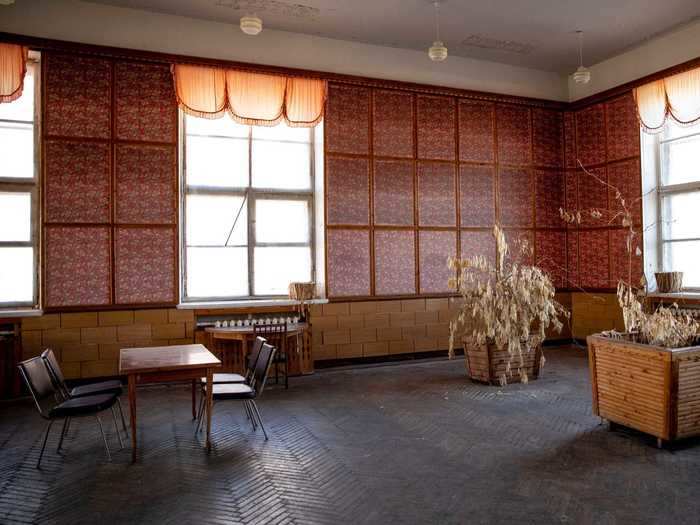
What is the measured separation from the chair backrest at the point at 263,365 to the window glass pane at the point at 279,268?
3111mm

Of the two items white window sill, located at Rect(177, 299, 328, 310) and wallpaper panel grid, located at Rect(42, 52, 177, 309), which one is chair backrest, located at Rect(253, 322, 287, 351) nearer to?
white window sill, located at Rect(177, 299, 328, 310)

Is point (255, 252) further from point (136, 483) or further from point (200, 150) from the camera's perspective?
point (136, 483)

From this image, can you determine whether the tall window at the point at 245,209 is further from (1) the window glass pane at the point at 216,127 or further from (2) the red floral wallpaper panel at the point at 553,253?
(2) the red floral wallpaper panel at the point at 553,253

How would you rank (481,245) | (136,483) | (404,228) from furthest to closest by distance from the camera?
(481,245) < (404,228) < (136,483)

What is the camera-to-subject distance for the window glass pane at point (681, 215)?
25.9 ft

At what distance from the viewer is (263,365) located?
14.8 feet

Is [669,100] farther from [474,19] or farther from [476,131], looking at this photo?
[474,19]

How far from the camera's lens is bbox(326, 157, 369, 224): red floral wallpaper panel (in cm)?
776

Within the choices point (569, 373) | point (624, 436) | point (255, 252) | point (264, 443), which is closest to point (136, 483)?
point (264, 443)

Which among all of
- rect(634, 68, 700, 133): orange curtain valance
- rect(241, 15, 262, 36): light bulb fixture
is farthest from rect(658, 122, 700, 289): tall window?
rect(241, 15, 262, 36): light bulb fixture

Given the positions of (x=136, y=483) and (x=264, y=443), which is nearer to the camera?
A: (x=136, y=483)

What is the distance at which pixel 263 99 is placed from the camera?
7.39m

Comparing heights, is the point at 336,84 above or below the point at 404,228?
above

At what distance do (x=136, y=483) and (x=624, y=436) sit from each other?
3.86m
